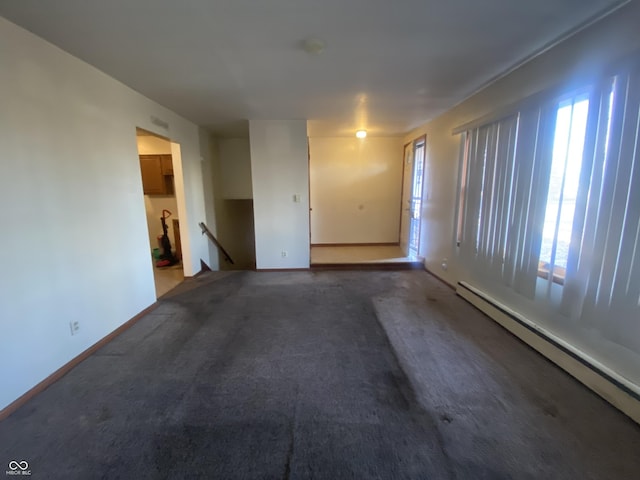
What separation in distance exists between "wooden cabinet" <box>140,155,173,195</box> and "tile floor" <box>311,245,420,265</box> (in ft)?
10.5

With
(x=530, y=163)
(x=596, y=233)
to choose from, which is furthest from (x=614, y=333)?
(x=530, y=163)

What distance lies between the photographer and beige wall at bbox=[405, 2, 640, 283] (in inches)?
69.1

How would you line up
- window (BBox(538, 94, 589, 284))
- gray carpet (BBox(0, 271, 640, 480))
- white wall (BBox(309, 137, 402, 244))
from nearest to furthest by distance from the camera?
gray carpet (BBox(0, 271, 640, 480))
window (BBox(538, 94, 589, 284))
white wall (BBox(309, 137, 402, 244))

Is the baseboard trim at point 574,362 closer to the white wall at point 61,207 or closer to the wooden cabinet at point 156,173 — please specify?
the white wall at point 61,207

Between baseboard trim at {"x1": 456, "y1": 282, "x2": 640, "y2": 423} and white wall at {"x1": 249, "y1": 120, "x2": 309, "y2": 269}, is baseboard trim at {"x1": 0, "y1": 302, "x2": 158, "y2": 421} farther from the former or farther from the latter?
baseboard trim at {"x1": 456, "y1": 282, "x2": 640, "y2": 423}

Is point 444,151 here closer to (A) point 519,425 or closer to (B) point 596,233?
(B) point 596,233

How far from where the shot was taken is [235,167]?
5898 millimetres

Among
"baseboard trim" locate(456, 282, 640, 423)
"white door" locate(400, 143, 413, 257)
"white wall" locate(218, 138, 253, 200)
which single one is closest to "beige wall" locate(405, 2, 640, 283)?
Answer: "white door" locate(400, 143, 413, 257)

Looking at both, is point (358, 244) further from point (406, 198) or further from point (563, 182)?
point (563, 182)

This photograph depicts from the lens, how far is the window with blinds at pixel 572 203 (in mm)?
1673

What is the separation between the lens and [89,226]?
244 centimetres

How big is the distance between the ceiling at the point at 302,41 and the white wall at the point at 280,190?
1153mm

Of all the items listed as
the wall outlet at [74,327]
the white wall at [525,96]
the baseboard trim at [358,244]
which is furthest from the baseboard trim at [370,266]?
the wall outlet at [74,327]

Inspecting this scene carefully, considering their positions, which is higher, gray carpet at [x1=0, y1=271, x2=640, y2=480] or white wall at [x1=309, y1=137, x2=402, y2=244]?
white wall at [x1=309, y1=137, x2=402, y2=244]
